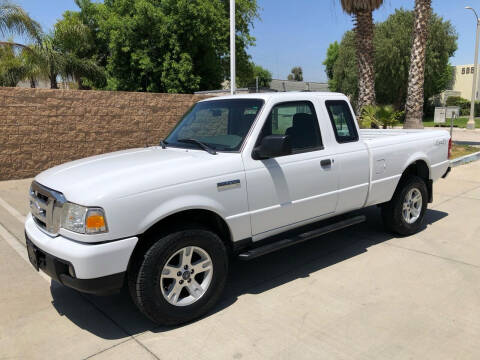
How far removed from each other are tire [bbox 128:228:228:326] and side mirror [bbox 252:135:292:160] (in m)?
0.85

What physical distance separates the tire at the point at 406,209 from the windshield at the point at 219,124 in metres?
2.47

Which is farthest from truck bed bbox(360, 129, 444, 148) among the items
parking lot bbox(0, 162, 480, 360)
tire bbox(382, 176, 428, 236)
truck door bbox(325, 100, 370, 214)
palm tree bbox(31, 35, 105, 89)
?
palm tree bbox(31, 35, 105, 89)

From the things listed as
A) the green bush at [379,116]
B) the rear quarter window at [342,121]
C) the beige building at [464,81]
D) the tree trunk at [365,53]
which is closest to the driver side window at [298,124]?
the rear quarter window at [342,121]

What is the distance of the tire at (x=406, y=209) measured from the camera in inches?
216

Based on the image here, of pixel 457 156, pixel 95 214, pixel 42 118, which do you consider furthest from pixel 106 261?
pixel 457 156

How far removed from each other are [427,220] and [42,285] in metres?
5.43

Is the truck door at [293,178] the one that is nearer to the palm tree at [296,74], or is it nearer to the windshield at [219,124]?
the windshield at [219,124]

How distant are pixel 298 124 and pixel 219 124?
0.84 metres

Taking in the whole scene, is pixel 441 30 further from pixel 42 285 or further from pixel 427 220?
pixel 42 285

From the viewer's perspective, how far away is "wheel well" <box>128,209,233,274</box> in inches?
132

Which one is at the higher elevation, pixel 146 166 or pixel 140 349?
pixel 146 166

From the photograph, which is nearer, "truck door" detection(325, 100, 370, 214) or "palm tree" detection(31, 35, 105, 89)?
"truck door" detection(325, 100, 370, 214)

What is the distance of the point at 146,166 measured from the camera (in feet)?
11.6

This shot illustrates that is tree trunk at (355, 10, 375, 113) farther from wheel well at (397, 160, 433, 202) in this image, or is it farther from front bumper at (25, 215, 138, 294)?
front bumper at (25, 215, 138, 294)
